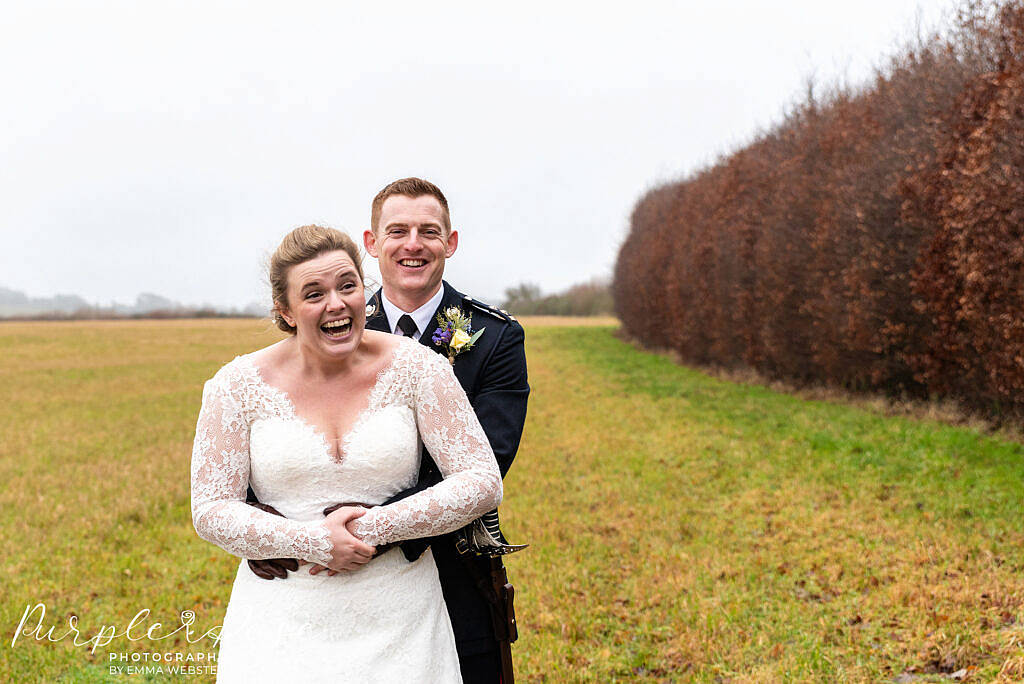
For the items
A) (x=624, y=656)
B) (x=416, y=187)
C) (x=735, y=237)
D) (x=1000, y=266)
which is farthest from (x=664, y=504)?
(x=735, y=237)

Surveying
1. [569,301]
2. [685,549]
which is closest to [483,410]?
[685,549]

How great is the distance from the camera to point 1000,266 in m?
9.88

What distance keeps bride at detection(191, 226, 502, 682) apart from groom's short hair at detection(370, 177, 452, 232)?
67 centimetres

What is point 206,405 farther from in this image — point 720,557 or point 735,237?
point 735,237

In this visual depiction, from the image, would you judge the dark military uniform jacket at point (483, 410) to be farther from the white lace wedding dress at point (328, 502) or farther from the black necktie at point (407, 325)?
the white lace wedding dress at point (328, 502)

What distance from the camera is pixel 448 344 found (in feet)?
10.0

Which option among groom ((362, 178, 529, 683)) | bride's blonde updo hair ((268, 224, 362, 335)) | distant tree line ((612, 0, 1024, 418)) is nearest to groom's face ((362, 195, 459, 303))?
groom ((362, 178, 529, 683))

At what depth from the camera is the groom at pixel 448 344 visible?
2.98 m

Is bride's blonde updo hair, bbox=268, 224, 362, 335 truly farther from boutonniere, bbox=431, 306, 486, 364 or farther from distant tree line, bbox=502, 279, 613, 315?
distant tree line, bbox=502, 279, 613, 315

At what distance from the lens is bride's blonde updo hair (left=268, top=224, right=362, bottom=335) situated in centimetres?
241

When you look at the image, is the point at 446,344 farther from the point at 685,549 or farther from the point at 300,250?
the point at 685,549

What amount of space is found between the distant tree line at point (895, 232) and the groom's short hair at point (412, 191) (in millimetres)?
9004

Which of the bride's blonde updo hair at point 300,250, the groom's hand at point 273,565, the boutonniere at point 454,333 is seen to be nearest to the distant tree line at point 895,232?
the boutonniere at point 454,333

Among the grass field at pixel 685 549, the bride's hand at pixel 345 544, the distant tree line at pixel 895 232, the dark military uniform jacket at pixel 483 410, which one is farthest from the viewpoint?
the distant tree line at pixel 895 232
